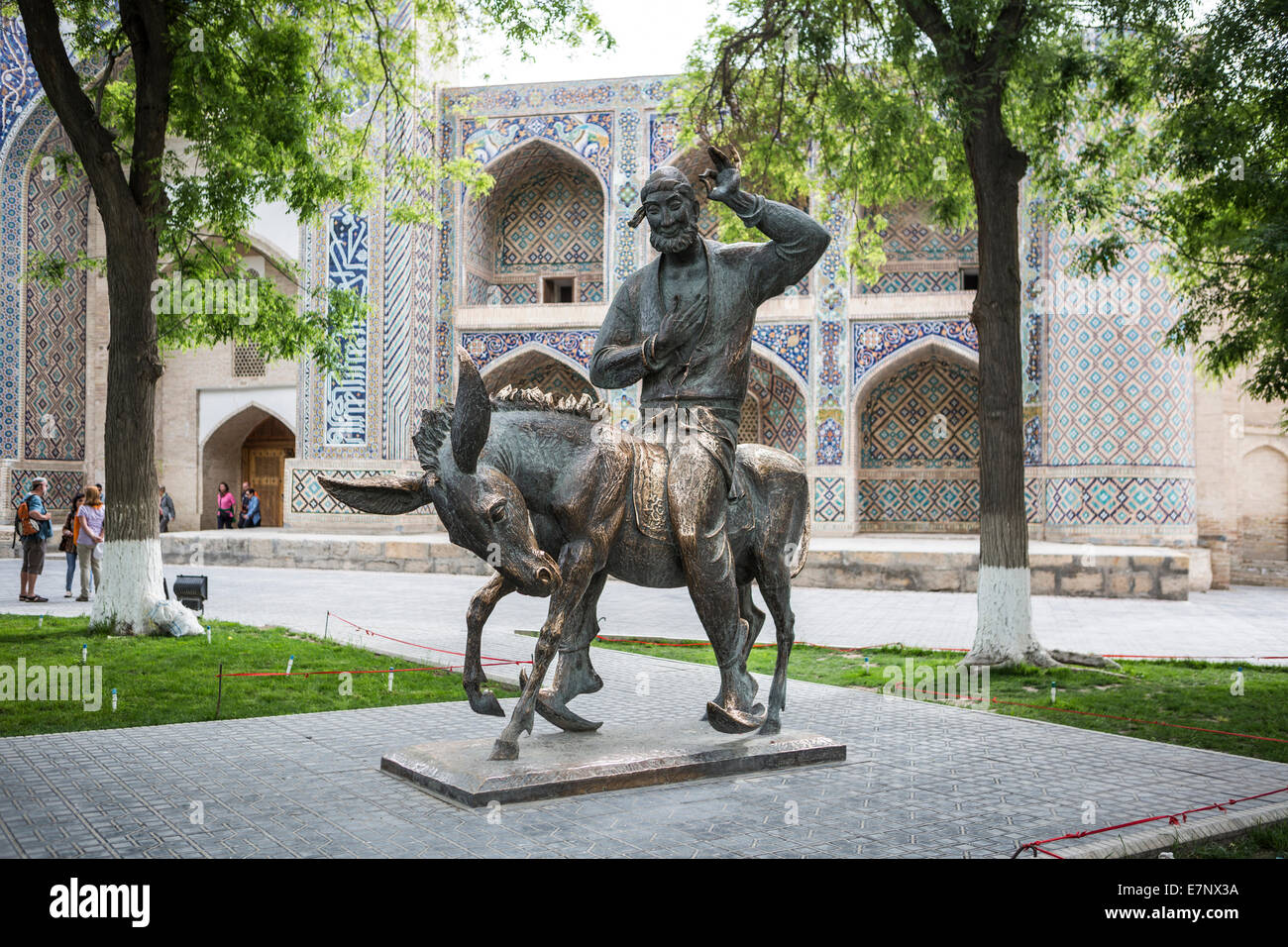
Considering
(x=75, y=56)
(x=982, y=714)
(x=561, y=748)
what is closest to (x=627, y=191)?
(x=75, y=56)

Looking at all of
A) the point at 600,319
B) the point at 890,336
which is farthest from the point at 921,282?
the point at 600,319

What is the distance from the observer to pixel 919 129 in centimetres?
896

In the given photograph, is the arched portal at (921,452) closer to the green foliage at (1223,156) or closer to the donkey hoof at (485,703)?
the green foliage at (1223,156)

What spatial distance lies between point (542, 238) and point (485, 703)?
17887 mm

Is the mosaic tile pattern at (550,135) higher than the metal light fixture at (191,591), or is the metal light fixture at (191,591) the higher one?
the mosaic tile pattern at (550,135)

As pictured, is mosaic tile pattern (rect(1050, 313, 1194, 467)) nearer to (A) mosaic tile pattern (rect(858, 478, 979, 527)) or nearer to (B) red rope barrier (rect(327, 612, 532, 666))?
(A) mosaic tile pattern (rect(858, 478, 979, 527))

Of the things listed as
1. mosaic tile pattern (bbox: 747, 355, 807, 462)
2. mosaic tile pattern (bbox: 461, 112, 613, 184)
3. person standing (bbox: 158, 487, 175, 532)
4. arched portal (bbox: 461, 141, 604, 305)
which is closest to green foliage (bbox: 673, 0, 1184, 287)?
mosaic tile pattern (bbox: 461, 112, 613, 184)

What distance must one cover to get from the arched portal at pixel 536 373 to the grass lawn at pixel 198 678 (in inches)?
423

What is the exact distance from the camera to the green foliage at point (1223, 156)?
20.9 ft

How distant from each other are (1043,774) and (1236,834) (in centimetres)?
86

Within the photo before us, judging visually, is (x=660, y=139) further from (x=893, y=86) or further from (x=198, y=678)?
(x=198, y=678)

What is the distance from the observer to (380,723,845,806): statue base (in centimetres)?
378

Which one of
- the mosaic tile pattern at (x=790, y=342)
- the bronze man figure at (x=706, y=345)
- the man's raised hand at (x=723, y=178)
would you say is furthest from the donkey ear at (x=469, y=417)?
the mosaic tile pattern at (x=790, y=342)

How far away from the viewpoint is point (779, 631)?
4.73m
